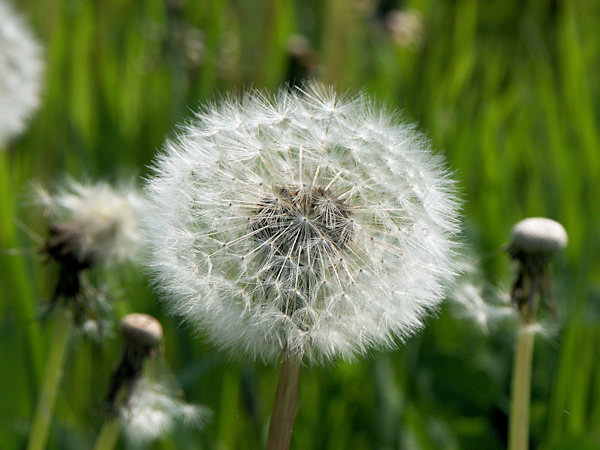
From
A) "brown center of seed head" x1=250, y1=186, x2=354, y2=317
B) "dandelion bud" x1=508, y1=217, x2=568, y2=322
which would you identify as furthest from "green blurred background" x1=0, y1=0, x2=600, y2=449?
"brown center of seed head" x1=250, y1=186, x2=354, y2=317

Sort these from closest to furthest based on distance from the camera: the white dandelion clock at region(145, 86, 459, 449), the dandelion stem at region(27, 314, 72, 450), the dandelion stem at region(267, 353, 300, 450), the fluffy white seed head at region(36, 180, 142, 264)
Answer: the dandelion stem at region(267, 353, 300, 450)
the white dandelion clock at region(145, 86, 459, 449)
the dandelion stem at region(27, 314, 72, 450)
the fluffy white seed head at region(36, 180, 142, 264)

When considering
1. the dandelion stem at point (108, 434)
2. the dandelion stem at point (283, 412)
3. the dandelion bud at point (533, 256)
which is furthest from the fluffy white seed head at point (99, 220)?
the dandelion bud at point (533, 256)

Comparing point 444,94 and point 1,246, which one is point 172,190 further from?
point 444,94

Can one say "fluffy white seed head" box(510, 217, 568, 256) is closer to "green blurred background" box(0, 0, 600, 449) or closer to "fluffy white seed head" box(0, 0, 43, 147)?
"green blurred background" box(0, 0, 600, 449)

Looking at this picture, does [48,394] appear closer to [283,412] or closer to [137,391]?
[137,391]

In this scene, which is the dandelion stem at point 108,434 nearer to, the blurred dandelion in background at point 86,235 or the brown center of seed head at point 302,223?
the blurred dandelion in background at point 86,235
